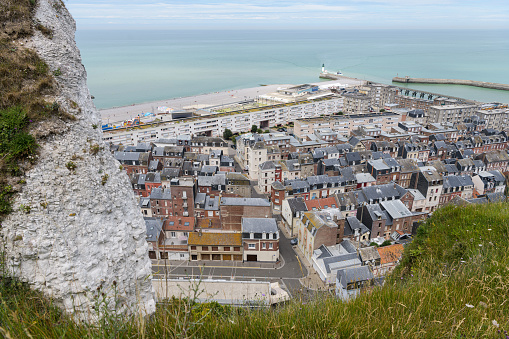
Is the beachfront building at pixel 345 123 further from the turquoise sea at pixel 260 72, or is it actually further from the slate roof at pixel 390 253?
the turquoise sea at pixel 260 72

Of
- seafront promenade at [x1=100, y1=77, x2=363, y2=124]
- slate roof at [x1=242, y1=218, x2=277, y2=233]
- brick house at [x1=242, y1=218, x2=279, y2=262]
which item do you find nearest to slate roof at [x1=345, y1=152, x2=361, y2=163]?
slate roof at [x1=242, y1=218, x2=277, y2=233]

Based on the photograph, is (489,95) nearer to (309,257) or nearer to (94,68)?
(309,257)

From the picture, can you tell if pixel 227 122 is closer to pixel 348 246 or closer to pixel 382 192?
pixel 382 192

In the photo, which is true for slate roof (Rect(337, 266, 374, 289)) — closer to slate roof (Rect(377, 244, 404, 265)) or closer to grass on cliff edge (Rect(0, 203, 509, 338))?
slate roof (Rect(377, 244, 404, 265))

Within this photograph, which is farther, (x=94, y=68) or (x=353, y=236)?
(x=94, y=68)

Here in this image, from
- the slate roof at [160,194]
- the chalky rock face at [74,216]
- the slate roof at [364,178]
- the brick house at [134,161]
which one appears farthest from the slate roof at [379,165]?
the chalky rock face at [74,216]

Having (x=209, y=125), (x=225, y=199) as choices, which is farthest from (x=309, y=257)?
(x=209, y=125)
